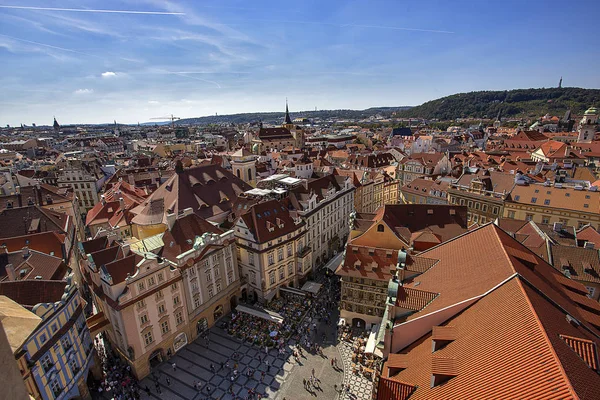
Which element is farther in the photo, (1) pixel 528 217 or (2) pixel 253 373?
(1) pixel 528 217

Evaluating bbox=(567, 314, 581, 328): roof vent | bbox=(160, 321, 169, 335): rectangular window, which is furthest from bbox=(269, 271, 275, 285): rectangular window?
bbox=(567, 314, 581, 328): roof vent

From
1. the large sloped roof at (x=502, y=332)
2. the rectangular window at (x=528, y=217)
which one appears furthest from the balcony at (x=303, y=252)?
the rectangular window at (x=528, y=217)

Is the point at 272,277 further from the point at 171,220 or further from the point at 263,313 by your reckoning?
the point at 171,220

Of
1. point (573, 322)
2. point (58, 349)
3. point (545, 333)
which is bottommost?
point (58, 349)

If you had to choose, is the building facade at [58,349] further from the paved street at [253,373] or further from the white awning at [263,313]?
the white awning at [263,313]

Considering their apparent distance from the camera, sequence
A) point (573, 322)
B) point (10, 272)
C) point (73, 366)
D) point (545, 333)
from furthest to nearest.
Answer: point (10, 272), point (73, 366), point (573, 322), point (545, 333)

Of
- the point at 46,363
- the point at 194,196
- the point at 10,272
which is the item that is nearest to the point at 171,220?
the point at 194,196

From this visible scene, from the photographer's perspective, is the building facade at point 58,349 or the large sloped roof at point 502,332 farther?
the building facade at point 58,349

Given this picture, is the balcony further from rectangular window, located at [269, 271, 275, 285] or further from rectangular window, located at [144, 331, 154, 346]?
rectangular window, located at [144, 331, 154, 346]

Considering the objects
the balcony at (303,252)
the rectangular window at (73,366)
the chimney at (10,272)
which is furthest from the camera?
the balcony at (303,252)
